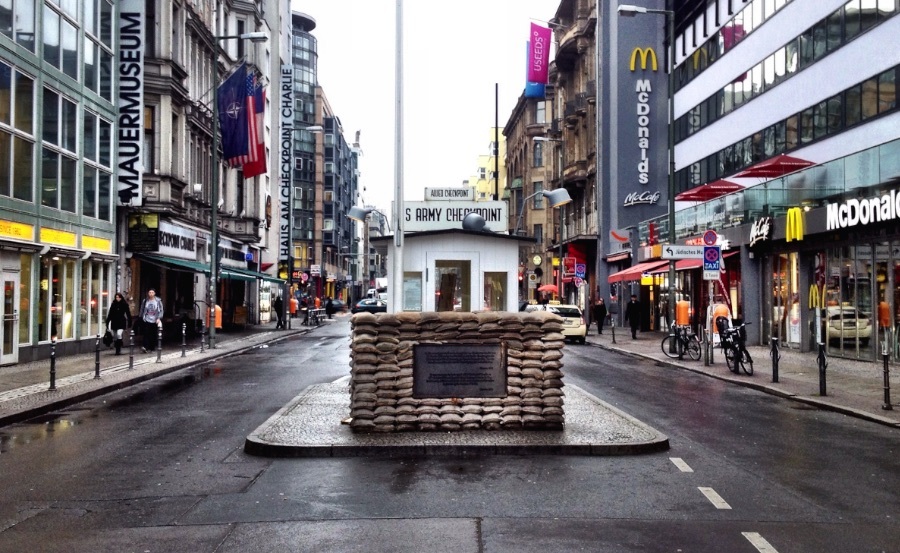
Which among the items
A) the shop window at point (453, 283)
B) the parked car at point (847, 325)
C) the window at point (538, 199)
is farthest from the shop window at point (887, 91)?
the window at point (538, 199)

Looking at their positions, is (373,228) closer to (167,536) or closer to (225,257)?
(225,257)

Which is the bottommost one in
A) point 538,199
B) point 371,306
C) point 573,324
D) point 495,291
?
point 573,324

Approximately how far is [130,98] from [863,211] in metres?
22.4

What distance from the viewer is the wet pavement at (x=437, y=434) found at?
402 inches

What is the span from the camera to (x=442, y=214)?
13.9 meters

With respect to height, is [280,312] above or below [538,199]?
below

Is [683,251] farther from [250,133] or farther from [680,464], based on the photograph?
[250,133]

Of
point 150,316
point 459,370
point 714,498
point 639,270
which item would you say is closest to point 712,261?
point 459,370

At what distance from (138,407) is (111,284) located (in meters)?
15.9

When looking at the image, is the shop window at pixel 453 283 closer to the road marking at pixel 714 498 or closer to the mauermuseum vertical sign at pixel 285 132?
the road marking at pixel 714 498

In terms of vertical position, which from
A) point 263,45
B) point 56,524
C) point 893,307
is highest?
point 263,45

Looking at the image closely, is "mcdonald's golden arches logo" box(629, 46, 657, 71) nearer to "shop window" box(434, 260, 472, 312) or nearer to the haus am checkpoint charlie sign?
the haus am checkpoint charlie sign

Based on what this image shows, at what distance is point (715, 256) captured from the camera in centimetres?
2411

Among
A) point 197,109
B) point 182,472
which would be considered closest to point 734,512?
point 182,472
